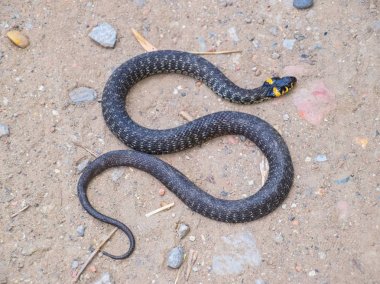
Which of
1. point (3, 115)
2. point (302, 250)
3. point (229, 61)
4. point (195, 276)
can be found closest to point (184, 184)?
point (195, 276)

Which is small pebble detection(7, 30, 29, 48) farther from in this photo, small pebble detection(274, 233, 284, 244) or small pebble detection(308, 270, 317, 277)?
small pebble detection(308, 270, 317, 277)

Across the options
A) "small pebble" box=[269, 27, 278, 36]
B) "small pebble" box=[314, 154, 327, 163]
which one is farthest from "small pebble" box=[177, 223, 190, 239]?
"small pebble" box=[269, 27, 278, 36]

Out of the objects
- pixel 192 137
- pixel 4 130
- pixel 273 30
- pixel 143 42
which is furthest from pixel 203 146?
pixel 4 130

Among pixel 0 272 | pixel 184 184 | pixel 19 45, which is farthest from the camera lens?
pixel 19 45

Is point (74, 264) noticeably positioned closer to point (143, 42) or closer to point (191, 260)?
point (191, 260)

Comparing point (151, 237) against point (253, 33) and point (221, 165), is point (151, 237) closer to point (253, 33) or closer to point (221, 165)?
point (221, 165)

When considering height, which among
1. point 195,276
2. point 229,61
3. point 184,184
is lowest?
point 195,276

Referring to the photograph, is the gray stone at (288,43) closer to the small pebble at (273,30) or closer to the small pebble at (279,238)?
the small pebble at (273,30)

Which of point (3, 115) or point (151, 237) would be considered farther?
point (3, 115)
